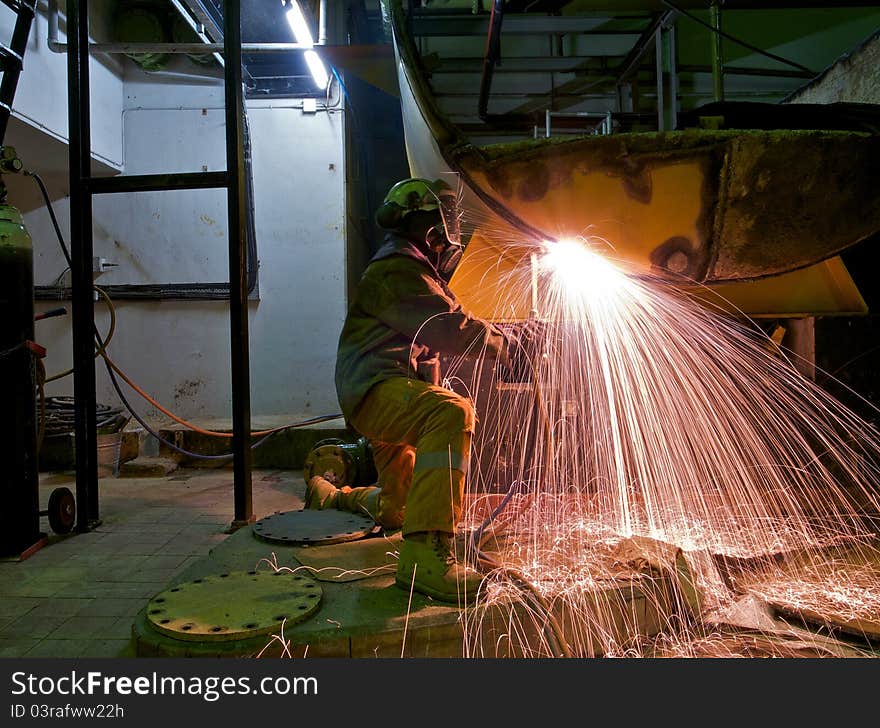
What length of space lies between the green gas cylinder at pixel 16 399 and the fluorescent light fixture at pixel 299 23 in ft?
10.0

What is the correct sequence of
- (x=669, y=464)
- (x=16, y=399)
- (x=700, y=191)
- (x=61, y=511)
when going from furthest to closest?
(x=669, y=464)
(x=61, y=511)
(x=16, y=399)
(x=700, y=191)

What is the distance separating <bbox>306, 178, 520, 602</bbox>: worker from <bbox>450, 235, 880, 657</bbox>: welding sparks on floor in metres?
0.32

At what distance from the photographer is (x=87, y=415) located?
12.9 ft

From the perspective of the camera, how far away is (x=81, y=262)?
3.91m

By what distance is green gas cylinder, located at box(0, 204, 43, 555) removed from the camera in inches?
132

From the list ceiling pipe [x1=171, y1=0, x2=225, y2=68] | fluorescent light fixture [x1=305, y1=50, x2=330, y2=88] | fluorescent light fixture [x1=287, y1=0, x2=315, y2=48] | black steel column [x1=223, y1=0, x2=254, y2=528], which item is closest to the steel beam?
fluorescent light fixture [x1=287, y1=0, x2=315, y2=48]

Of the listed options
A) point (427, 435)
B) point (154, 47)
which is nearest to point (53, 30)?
point (154, 47)

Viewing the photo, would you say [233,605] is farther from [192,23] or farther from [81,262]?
[192,23]

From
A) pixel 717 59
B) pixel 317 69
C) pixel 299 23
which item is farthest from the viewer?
pixel 317 69

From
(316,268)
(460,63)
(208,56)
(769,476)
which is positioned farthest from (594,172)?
(208,56)

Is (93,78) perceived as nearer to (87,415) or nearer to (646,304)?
(87,415)

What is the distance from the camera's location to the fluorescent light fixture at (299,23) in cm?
538

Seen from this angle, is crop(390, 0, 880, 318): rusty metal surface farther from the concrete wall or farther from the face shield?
the concrete wall

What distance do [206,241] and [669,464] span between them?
5344mm
